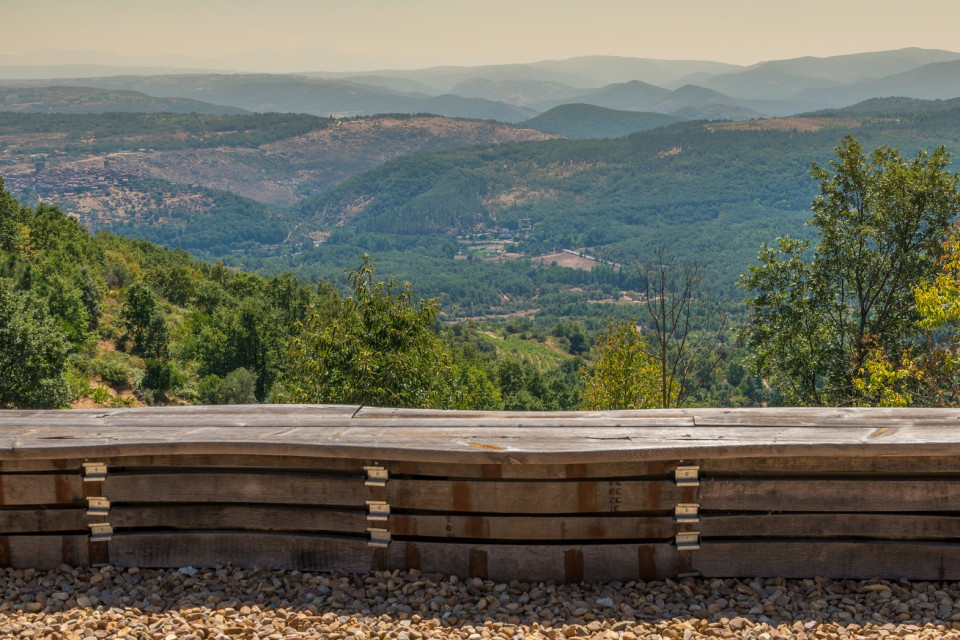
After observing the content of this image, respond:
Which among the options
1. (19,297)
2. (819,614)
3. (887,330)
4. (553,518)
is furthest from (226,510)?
(19,297)

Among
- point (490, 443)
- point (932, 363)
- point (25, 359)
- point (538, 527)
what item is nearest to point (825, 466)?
point (538, 527)

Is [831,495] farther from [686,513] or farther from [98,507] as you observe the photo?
[98,507]

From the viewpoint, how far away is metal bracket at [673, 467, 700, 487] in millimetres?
4129

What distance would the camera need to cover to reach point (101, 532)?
4.48m

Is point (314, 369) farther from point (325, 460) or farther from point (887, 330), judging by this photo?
point (887, 330)

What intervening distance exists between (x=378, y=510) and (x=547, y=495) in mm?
948

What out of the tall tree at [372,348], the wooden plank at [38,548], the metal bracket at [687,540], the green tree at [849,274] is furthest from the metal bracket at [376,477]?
the green tree at [849,274]

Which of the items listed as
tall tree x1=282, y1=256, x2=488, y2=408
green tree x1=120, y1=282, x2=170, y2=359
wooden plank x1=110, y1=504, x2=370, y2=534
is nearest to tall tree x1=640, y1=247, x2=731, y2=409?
tall tree x1=282, y1=256, x2=488, y2=408

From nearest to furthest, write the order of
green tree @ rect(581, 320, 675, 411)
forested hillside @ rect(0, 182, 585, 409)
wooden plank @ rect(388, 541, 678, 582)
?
wooden plank @ rect(388, 541, 678, 582)
forested hillside @ rect(0, 182, 585, 409)
green tree @ rect(581, 320, 675, 411)

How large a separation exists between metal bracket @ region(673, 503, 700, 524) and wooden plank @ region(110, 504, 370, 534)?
1.71 metres

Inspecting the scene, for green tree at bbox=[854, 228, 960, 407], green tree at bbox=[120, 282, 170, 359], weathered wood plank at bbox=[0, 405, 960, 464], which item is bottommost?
green tree at bbox=[120, 282, 170, 359]

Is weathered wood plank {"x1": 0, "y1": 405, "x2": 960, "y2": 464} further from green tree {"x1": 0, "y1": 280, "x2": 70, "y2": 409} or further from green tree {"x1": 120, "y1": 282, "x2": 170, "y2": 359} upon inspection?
green tree {"x1": 120, "y1": 282, "x2": 170, "y2": 359}

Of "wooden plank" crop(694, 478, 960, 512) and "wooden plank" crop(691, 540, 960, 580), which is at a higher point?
"wooden plank" crop(694, 478, 960, 512)

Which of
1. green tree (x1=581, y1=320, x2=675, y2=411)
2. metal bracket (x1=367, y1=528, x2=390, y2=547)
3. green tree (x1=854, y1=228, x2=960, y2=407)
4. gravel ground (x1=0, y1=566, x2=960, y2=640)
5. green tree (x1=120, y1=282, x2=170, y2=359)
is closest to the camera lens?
gravel ground (x1=0, y1=566, x2=960, y2=640)
